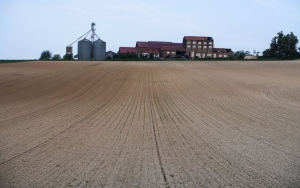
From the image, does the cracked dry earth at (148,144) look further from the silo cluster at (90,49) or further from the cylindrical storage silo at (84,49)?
the cylindrical storage silo at (84,49)

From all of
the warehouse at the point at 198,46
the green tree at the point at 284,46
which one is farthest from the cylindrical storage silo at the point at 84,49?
the green tree at the point at 284,46

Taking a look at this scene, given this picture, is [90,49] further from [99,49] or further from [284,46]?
[284,46]

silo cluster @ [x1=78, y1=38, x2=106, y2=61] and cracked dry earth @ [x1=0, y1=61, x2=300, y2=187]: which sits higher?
silo cluster @ [x1=78, y1=38, x2=106, y2=61]

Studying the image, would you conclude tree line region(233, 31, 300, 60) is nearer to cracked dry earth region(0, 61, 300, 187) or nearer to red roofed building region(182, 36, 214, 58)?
red roofed building region(182, 36, 214, 58)

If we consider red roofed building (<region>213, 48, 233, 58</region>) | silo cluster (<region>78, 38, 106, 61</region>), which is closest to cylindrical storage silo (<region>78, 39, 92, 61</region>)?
silo cluster (<region>78, 38, 106, 61</region>)

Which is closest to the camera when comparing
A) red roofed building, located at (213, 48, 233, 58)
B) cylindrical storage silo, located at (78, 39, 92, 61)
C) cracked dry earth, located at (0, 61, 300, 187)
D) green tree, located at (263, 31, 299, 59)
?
cracked dry earth, located at (0, 61, 300, 187)

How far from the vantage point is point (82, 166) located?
25.1 feet

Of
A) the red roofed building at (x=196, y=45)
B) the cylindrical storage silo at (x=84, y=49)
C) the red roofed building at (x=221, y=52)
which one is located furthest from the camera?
the red roofed building at (x=221, y=52)

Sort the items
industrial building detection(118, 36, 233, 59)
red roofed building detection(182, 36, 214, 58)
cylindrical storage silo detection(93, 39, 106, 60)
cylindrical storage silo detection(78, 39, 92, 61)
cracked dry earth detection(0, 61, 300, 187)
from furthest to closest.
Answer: red roofed building detection(182, 36, 214, 58)
industrial building detection(118, 36, 233, 59)
cylindrical storage silo detection(78, 39, 92, 61)
cylindrical storage silo detection(93, 39, 106, 60)
cracked dry earth detection(0, 61, 300, 187)

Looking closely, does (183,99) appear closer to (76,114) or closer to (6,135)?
(76,114)

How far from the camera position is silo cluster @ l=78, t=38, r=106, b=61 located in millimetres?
83688

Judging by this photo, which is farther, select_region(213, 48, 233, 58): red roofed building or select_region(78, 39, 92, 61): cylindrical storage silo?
select_region(213, 48, 233, 58): red roofed building

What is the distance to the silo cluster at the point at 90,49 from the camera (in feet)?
275

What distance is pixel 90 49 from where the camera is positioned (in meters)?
84.4
